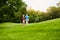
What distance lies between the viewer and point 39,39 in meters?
19.2

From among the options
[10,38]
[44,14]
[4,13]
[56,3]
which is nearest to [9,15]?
[4,13]

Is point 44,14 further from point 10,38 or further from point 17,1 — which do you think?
point 10,38

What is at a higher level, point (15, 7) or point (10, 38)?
point (15, 7)

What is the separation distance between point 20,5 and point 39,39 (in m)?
18.8

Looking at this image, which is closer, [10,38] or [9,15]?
[10,38]

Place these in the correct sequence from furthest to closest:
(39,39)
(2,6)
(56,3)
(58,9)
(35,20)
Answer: (56,3)
(58,9)
(35,20)
(2,6)
(39,39)

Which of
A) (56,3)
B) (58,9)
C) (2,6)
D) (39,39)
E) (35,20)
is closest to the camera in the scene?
(39,39)

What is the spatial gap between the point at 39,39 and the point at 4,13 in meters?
18.1

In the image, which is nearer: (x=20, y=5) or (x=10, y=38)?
(x=10, y=38)

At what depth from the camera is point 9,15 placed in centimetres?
3678

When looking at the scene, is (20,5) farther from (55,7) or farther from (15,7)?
(55,7)

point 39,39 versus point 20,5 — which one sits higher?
point 20,5

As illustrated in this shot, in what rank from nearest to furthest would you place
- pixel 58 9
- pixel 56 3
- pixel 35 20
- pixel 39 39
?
pixel 39 39 < pixel 35 20 < pixel 58 9 < pixel 56 3

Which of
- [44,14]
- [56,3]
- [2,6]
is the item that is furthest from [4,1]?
[56,3]
